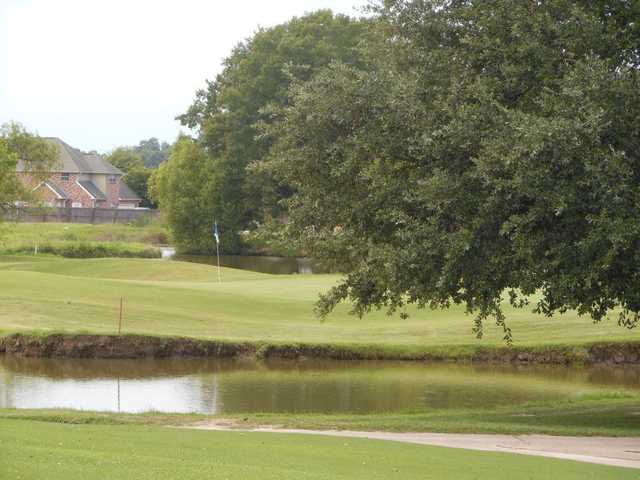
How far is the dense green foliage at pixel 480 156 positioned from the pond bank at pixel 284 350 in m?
9.17

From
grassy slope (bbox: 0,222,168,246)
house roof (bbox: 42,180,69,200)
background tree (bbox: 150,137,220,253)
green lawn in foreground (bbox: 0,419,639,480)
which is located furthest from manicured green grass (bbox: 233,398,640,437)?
house roof (bbox: 42,180,69,200)

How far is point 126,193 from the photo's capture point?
129m

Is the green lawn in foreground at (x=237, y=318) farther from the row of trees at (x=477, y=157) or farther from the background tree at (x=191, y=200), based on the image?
the background tree at (x=191, y=200)

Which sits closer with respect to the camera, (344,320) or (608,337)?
(608,337)

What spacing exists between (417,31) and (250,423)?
325 inches

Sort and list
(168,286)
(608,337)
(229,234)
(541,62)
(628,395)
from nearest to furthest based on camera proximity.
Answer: (541,62) → (628,395) → (608,337) → (168,286) → (229,234)

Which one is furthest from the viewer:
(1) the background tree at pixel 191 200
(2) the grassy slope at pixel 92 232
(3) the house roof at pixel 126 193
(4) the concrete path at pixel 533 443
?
(3) the house roof at pixel 126 193

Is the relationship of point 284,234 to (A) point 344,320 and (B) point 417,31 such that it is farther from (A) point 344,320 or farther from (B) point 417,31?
(A) point 344,320

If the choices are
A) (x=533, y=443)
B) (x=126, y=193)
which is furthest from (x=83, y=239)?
(x=533, y=443)

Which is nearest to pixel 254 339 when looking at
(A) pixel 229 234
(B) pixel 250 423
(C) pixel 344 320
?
(C) pixel 344 320

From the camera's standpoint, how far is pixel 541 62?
59.1 feet

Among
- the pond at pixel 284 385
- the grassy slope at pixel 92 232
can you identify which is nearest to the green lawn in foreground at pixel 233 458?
the pond at pixel 284 385

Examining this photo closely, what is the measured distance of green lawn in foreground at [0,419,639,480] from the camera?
35.5ft

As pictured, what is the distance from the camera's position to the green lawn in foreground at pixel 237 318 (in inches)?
1235
